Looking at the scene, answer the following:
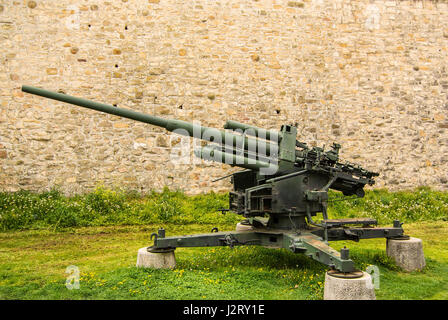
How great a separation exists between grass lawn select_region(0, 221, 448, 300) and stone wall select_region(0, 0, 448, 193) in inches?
96.1

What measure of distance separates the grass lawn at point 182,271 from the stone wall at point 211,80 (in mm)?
2442

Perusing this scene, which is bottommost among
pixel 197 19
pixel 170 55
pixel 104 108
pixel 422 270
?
pixel 422 270

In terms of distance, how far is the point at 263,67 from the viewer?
1016 centimetres

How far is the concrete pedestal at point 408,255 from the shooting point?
5625mm

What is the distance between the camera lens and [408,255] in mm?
5633

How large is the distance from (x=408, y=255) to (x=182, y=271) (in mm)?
3162

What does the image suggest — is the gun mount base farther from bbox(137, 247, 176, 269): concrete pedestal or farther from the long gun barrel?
the long gun barrel

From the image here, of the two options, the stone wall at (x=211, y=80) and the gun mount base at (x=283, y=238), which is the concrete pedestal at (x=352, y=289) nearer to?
the gun mount base at (x=283, y=238)

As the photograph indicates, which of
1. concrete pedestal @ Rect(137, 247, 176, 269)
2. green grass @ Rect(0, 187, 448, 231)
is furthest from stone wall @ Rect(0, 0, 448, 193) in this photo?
concrete pedestal @ Rect(137, 247, 176, 269)

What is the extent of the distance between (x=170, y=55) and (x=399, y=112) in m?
6.21

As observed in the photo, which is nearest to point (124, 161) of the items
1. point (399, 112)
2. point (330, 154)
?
point (330, 154)

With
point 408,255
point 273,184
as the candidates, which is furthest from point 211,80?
point 408,255

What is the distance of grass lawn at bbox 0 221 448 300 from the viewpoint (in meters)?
4.61

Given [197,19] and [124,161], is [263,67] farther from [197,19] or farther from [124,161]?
[124,161]
